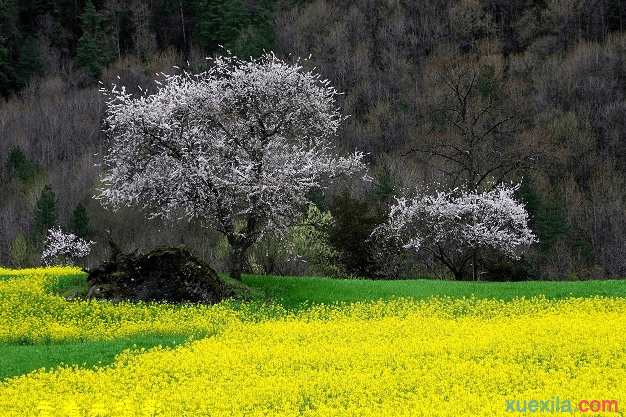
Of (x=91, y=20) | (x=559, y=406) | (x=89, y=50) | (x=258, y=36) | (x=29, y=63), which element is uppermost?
(x=91, y=20)

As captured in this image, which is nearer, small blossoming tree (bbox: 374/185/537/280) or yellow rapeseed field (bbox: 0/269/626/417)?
yellow rapeseed field (bbox: 0/269/626/417)

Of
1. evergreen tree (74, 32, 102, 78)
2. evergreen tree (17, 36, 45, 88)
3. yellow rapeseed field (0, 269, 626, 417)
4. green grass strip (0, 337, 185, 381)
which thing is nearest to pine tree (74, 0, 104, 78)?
evergreen tree (74, 32, 102, 78)

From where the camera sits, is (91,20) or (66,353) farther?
(91,20)

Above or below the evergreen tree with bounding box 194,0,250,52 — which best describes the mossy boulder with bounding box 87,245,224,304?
below

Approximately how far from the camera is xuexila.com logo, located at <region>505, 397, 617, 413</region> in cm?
1570

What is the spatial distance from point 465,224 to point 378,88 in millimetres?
59559

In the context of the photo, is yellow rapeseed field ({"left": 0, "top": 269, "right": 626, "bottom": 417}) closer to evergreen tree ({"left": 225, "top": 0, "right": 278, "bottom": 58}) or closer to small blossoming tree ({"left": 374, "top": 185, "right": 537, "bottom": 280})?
small blossoming tree ({"left": 374, "top": 185, "right": 537, "bottom": 280})

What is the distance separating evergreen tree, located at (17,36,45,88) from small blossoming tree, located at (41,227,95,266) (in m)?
34.7

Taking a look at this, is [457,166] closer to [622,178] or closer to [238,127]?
[622,178]

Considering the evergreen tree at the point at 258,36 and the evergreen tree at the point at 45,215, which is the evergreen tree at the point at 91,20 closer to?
the evergreen tree at the point at 258,36

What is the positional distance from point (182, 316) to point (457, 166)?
46.8 metres

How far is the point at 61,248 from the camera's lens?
207 feet

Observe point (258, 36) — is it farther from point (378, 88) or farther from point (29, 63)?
point (29, 63)

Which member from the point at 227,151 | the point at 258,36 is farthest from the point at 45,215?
the point at 227,151
